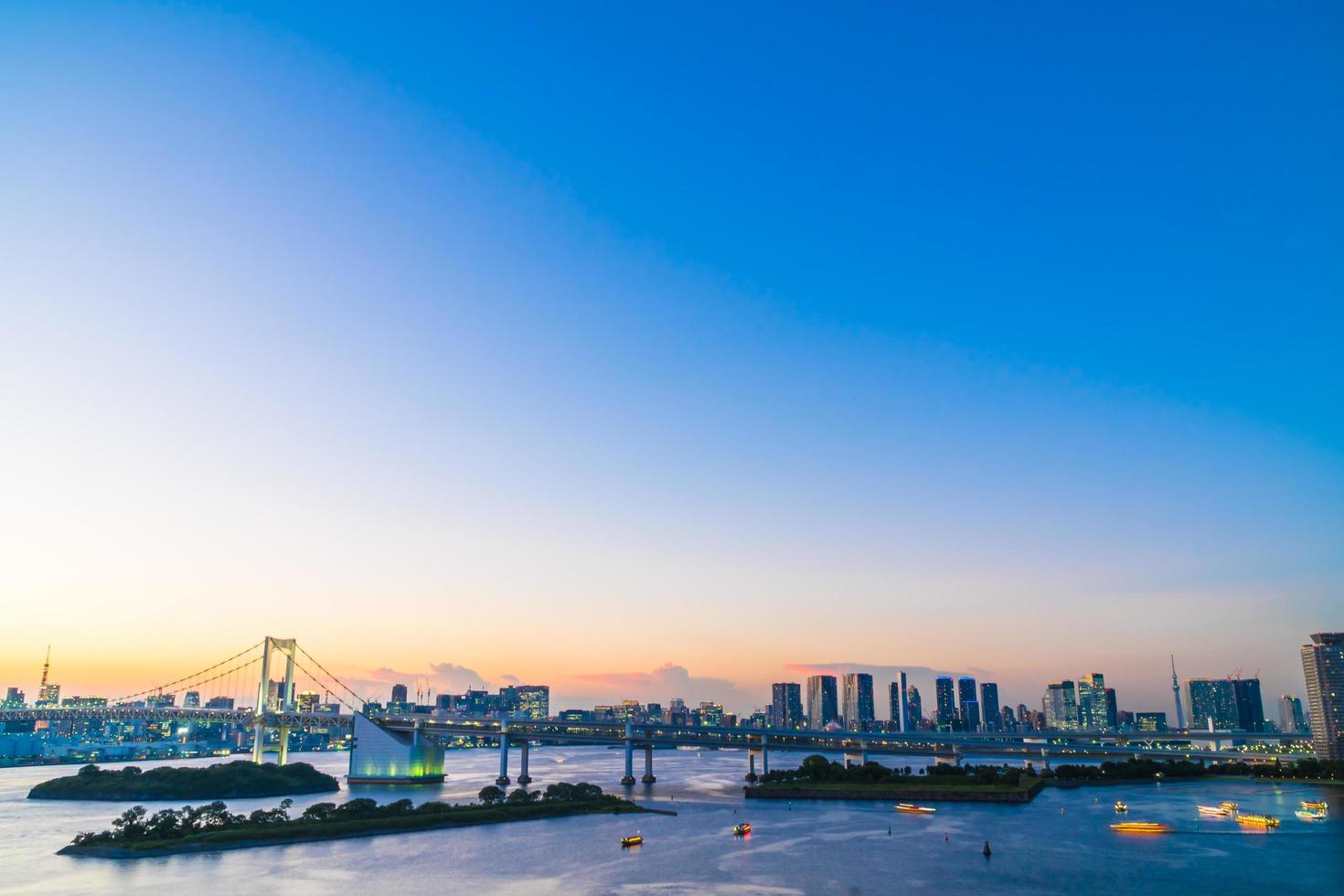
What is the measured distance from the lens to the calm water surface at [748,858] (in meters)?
44.6

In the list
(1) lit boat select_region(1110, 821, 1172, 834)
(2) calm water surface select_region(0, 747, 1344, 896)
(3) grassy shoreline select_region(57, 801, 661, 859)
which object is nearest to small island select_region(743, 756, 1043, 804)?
(2) calm water surface select_region(0, 747, 1344, 896)

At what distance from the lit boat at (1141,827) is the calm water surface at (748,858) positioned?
54.1 inches

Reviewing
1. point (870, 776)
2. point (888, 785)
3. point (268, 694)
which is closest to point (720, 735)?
point (870, 776)

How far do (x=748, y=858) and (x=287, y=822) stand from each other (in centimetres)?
3091

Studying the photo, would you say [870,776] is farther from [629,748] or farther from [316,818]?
[316,818]

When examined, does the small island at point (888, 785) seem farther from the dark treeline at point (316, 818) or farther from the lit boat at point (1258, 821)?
the dark treeline at point (316, 818)

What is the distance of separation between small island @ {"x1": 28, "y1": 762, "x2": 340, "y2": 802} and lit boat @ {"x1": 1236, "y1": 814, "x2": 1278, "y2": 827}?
271ft

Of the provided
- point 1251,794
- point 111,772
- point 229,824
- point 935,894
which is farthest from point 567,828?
point 1251,794

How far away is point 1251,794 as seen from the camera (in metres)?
94.6

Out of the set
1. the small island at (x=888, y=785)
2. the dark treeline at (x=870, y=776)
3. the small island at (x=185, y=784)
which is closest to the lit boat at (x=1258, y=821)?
the small island at (x=888, y=785)

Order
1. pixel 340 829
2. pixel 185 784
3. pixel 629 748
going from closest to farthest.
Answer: pixel 340 829 < pixel 185 784 < pixel 629 748

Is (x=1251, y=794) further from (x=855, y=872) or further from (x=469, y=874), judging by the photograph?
(x=469, y=874)

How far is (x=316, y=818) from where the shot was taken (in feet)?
198

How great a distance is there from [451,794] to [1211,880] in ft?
213
